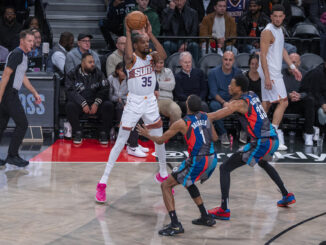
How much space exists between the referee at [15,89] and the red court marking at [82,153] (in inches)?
25.2

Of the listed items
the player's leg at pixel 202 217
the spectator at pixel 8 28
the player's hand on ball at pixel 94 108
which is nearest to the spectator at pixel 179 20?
the player's hand on ball at pixel 94 108

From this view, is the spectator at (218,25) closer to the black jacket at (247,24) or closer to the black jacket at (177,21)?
the black jacket at (177,21)

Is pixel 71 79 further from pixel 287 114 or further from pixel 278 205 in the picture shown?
pixel 278 205

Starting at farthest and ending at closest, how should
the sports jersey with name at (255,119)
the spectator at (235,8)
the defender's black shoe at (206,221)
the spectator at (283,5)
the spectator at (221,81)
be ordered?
the spectator at (283,5) < the spectator at (235,8) < the spectator at (221,81) < the sports jersey with name at (255,119) < the defender's black shoe at (206,221)

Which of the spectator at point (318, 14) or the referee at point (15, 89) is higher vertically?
the spectator at point (318, 14)

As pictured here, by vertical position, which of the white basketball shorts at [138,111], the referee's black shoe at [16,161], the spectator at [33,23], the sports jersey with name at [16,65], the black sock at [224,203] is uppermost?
the spectator at [33,23]

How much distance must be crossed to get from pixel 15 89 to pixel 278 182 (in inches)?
151

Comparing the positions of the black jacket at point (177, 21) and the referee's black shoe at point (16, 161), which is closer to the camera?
the referee's black shoe at point (16, 161)

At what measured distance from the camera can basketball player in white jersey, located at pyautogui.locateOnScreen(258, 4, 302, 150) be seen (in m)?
9.26

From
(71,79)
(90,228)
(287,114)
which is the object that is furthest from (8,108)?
(287,114)

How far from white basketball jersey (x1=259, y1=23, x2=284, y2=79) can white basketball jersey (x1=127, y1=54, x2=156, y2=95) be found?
2762mm

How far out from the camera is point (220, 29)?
40.9ft

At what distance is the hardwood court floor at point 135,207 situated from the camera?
5.93m

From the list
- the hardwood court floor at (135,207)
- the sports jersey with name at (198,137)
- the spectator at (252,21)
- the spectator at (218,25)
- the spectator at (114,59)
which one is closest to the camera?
the hardwood court floor at (135,207)
